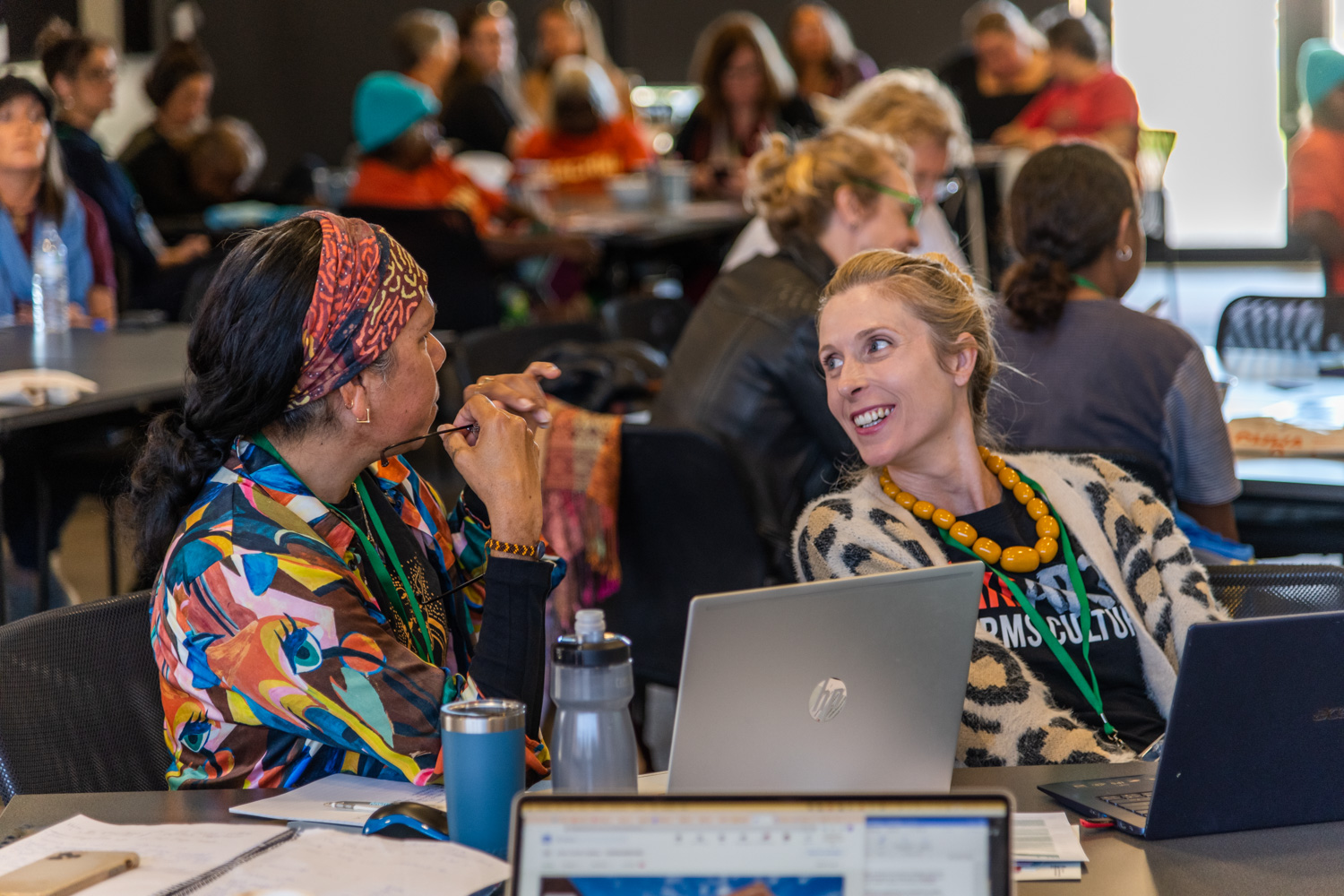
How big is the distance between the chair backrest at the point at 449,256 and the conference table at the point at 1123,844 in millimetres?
3842

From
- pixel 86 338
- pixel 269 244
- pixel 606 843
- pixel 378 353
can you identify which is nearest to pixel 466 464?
pixel 378 353

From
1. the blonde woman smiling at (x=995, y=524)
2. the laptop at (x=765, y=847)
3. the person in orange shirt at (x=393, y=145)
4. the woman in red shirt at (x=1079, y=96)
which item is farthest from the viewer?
the woman in red shirt at (x=1079, y=96)

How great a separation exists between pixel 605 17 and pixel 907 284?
31.8 ft

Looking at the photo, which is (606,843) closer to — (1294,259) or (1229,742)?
(1229,742)

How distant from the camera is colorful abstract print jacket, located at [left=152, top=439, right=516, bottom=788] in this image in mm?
1322

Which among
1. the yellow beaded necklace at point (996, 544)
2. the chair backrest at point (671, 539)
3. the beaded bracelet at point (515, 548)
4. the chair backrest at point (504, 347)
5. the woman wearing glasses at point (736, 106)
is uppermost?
the woman wearing glasses at point (736, 106)

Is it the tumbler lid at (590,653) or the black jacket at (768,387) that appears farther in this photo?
the black jacket at (768,387)

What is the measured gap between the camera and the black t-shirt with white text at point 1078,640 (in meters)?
1.70

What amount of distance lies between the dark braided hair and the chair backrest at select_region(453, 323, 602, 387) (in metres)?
1.21

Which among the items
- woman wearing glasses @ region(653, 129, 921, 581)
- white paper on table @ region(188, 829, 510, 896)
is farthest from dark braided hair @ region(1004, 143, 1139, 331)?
white paper on table @ region(188, 829, 510, 896)

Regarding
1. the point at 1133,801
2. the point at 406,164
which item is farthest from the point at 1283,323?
the point at 406,164

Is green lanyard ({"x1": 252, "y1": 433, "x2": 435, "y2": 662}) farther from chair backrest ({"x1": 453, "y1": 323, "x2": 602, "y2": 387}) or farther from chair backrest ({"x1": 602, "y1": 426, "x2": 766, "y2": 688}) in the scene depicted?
chair backrest ({"x1": 453, "y1": 323, "x2": 602, "y2": 387})

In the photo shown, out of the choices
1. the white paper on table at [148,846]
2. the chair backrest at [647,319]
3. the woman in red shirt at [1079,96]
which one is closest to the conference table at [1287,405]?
the chair backrest at [647,319]

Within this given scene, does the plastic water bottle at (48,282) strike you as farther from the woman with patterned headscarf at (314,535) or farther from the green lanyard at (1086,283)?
the green lanyard at (1086,283)
